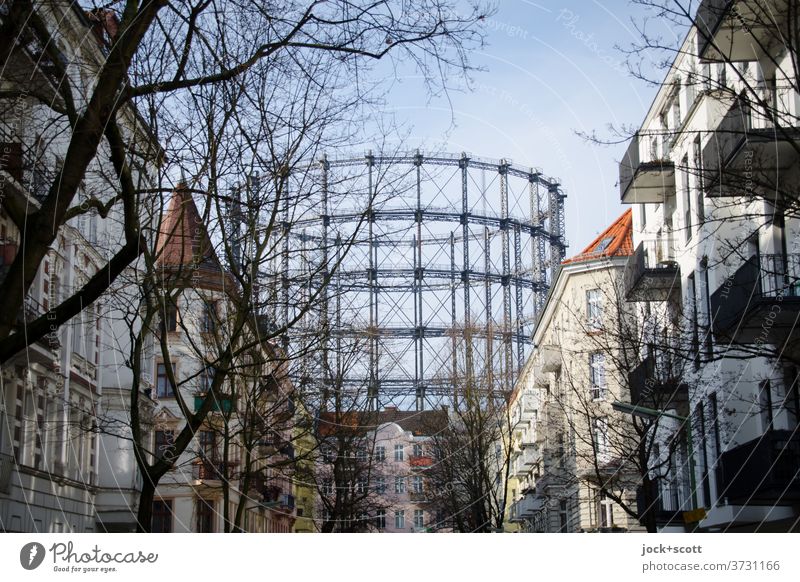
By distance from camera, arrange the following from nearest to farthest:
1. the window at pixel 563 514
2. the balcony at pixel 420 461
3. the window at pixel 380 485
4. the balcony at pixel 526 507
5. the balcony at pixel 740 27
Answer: the balcony at pixel 740 27
the window at pixel 380 485
the balcony at pixel 420 461
the balcony at pixel 526 507
the window at pixel 563 514

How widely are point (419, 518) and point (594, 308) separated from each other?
5.52 m

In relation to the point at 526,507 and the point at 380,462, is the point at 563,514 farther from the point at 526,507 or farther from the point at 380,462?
the point at 380,462

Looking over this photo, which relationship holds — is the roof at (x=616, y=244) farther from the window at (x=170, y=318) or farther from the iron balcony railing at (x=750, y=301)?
the window at (x=170, y=318)

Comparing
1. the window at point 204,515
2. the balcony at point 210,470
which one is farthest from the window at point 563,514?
the window at point 204,515

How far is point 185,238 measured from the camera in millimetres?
10891

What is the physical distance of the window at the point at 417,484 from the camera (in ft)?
44.2

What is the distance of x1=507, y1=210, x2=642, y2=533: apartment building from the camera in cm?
1750

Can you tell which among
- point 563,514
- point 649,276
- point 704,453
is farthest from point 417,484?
point 563,514

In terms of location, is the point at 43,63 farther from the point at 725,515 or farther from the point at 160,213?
the point at 725,515

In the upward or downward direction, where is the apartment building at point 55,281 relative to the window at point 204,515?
upward

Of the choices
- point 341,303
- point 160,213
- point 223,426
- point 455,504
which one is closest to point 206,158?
point 160,213

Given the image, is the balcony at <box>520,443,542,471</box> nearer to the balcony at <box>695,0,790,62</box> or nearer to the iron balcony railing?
the iron balcony railing
